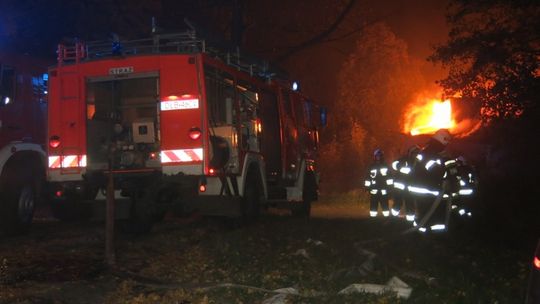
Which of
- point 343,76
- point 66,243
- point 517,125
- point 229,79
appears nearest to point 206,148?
point 229,79

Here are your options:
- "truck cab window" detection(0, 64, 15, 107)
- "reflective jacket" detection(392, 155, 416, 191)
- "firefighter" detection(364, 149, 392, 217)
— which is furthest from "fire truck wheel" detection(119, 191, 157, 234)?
"firefighter" detection(364, 149, 392, 217)

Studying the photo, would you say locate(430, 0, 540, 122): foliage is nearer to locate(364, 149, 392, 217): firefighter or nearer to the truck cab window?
locate(364, 149, 392, 217): firefighter

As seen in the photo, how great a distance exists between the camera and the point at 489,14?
11.1 m

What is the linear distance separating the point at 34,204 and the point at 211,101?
3272 millimetres

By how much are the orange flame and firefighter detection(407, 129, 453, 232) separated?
49.6 ft

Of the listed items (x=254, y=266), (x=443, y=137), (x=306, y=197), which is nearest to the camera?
(x=254, y=266)

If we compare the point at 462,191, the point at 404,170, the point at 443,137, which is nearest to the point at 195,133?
the point at 443,137

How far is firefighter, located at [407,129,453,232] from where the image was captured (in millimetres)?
7355

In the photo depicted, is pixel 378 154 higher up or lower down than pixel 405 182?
higher up

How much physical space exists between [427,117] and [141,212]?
1627 cm

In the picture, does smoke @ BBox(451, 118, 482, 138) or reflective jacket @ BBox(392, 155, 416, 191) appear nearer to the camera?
reflective jacket @ BBox(392, 155, 416, 191)

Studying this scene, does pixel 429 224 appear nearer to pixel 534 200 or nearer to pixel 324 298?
pixel 324 298

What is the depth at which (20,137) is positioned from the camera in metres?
8.75

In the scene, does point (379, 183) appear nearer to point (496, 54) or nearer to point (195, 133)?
point (496, 54)
